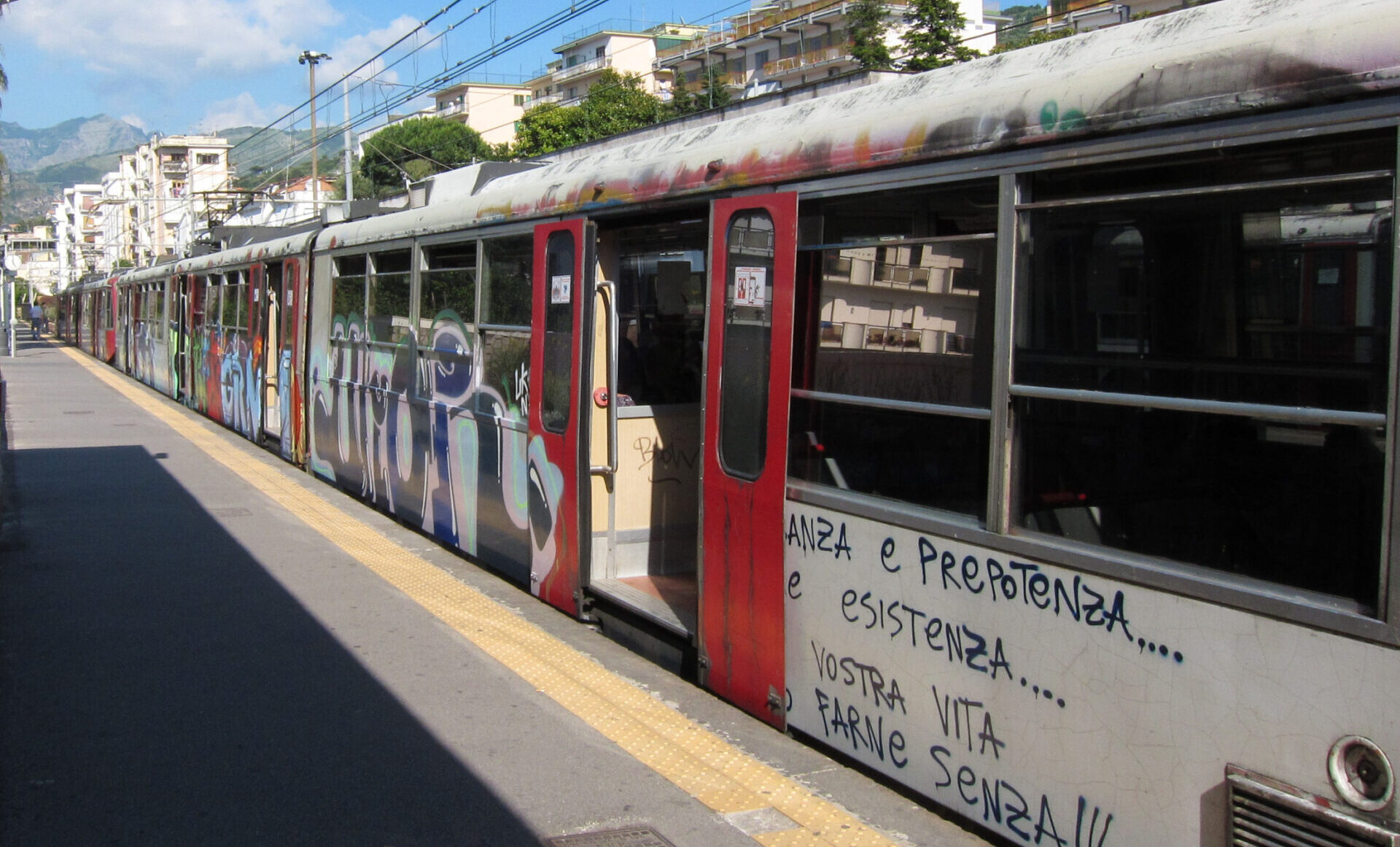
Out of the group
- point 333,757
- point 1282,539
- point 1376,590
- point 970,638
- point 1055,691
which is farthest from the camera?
point 333,757

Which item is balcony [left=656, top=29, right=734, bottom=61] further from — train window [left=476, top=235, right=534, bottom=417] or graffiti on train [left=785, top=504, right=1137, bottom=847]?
graffiti on train [left=785, top=504, right=1137, bottom=847]

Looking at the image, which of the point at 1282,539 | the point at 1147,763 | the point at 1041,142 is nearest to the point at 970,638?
the point at 1147,763

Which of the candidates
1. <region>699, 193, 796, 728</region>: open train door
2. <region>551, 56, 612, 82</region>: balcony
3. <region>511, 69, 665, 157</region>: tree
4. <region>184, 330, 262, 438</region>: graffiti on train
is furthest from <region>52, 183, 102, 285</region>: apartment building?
<region>699, 193, 796, 728</region>: open train door

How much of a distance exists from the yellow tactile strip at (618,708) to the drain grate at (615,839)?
0.31 metres

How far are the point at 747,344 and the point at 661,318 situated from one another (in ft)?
6.97

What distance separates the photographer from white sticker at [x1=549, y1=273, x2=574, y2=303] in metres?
6.16

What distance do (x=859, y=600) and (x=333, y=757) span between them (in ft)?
7.27

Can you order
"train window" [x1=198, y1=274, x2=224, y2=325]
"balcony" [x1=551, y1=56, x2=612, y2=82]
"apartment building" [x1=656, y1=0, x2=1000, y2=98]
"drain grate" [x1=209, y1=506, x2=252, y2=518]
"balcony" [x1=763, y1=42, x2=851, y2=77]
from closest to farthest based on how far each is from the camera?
1. "drain grate" [x1=209, y1=506, x2=252, y2=518]
2. "train window" [x1=198, y1=274, x2=224, y2=325]
3. "apartment building" [x1=656, y1=0, x2=1000, y2=98]
4. "balcony" [x1=763, y1=42, x2=851, y2=77]
5. "balcony" [x1=551, y1=56, x2=612, y2=82]

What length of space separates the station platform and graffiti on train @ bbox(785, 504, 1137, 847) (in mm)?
270

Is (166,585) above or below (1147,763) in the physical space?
below

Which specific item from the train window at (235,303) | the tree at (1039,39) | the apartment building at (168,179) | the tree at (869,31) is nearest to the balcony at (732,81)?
the tree at (869,31)

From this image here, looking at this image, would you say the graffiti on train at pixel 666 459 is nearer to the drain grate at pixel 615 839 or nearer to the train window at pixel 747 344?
the train window at pixel 747 344

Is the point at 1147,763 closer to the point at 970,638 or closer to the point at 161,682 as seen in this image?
the point at 970,638

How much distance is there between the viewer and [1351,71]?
8.57 ft
